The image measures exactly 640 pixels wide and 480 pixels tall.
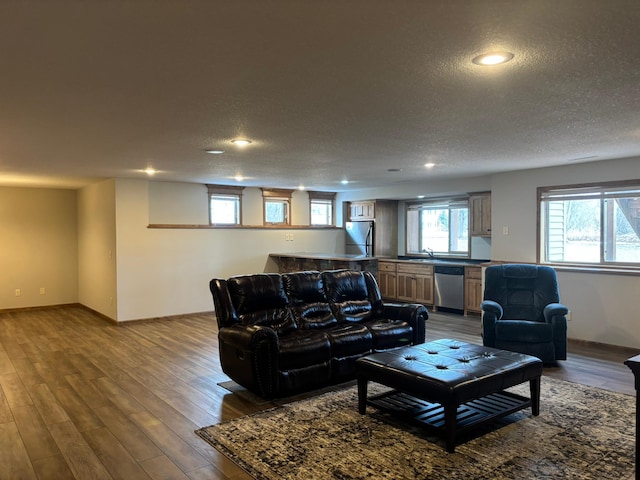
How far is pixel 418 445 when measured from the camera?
9.57 ft

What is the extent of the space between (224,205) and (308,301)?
410 cm

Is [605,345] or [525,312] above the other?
[525,312]

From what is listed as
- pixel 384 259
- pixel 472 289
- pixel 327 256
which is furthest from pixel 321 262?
pixel 472 289

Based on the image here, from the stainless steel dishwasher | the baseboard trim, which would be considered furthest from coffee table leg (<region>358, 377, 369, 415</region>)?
the stainless steel dishwasher

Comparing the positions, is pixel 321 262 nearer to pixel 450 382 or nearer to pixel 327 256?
pixel 327 256

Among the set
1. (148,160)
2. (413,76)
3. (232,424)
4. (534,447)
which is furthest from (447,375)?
(148,160)

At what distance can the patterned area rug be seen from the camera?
8.50 ft

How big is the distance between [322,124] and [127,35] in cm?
180

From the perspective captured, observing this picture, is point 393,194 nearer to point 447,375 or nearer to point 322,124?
point 322,124

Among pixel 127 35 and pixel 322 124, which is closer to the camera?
pixel 127 35

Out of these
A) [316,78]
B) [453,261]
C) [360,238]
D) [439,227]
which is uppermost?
[316,78]

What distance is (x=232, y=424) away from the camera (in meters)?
3.25

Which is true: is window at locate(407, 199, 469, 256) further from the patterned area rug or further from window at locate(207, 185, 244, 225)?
the patterned area rug

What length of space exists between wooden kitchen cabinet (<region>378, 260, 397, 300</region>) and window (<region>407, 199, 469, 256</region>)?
0.83 meters
